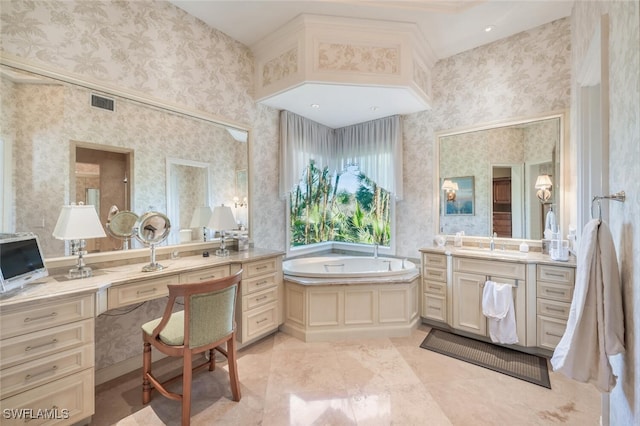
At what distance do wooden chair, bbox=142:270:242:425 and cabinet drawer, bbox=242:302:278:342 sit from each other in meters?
0.55

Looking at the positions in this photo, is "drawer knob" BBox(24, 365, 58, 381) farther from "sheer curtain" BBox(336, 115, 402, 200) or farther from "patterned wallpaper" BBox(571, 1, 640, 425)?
"sheer curtain" BBox(336, 115, 402, 200)

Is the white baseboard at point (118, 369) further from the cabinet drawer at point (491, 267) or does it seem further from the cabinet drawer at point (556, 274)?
the cabinet drawer at point (556, 274)

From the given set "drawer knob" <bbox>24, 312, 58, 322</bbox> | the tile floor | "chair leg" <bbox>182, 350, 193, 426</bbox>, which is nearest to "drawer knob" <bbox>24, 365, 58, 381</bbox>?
"drawer knob" <bbox>24, 312, 58, 322</bbox>

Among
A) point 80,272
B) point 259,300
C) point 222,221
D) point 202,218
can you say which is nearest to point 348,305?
point 259,300

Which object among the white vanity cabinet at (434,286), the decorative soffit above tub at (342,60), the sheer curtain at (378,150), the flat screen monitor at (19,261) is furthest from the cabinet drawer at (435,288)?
the flat screen monitor at (19,261)

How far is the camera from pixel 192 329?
162cm

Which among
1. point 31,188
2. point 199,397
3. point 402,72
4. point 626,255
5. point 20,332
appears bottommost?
point 199,397

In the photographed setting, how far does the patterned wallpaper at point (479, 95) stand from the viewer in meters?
2.56

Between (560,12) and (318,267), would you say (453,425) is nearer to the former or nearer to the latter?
(318,267)

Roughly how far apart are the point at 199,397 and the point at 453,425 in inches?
65.5

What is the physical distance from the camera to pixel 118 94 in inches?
80.4

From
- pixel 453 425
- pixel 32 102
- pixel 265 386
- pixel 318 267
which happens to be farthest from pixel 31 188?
pixel 453 425

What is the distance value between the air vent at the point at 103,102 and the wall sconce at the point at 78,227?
760 millimetres

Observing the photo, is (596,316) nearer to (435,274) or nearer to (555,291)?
(555,291)
